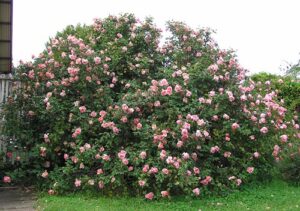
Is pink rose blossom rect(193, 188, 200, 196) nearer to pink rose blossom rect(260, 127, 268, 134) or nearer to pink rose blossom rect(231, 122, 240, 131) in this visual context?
pink rose blossom rect(231, 122, 240, 131)

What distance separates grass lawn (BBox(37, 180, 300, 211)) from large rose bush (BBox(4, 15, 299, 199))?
170 mm

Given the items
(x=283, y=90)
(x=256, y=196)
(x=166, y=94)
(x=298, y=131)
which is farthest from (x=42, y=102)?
(x=283, y=90)

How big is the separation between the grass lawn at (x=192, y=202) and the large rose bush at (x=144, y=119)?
17cm

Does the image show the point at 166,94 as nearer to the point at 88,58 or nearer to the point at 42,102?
the point at 88,58

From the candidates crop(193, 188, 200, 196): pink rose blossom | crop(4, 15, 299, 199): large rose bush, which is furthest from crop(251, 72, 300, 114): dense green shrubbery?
crop(193, 188, 200, 196): pink rose blossom

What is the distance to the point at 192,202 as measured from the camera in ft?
18.9

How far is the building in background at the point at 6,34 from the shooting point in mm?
5585

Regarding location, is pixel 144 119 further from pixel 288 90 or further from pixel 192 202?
pixel 288 90

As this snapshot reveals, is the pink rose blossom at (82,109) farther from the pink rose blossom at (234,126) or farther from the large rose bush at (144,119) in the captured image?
the pink rose blossom at (234,126)

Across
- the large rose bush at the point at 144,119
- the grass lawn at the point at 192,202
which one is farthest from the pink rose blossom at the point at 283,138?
the grass lawn at the point at 192,202

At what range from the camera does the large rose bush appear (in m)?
6.03

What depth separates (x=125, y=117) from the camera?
20.5 ft

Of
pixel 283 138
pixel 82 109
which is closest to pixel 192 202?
pixel 283 138

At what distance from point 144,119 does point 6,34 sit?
2307 mm
